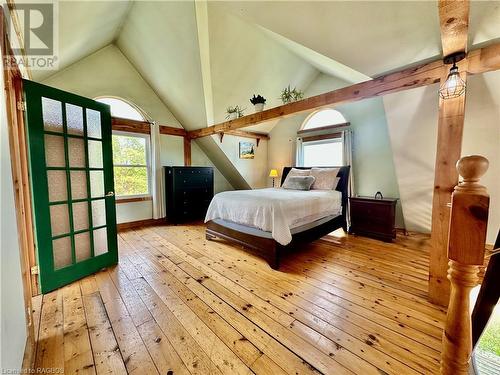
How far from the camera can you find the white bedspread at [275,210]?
252 cm

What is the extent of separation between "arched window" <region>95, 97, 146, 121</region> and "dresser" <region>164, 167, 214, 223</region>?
1.23m

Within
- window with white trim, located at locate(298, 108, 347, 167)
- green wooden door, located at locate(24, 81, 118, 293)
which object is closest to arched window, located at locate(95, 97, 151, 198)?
green wooden door, located at locate(24, 81, 118, 293)

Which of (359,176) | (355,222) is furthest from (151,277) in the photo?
(359,176)

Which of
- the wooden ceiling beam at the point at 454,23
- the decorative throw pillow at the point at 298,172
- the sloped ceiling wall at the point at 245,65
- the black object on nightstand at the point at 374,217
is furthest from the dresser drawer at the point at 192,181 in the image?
the wooden ceiling beam at the point at 454,23

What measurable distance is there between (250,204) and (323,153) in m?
2.69

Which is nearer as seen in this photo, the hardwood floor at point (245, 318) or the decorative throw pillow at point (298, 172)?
the hardwood floor at point (245, 318)

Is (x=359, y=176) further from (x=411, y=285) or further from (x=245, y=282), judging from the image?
(x=245, y=282)

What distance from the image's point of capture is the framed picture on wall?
5315 millimetres

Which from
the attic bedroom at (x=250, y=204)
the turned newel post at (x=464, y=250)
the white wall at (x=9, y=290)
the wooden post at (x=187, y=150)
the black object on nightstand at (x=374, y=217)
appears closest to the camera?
the turned newel post at (x=464, y=250)

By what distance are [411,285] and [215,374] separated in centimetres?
200

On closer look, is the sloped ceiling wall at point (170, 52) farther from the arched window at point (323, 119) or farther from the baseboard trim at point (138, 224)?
the arched window at point (323, 119)

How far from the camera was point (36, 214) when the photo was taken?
6.28ft

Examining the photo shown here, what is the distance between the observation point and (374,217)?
3.47 meters

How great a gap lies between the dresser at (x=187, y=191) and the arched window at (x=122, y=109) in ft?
4.02
